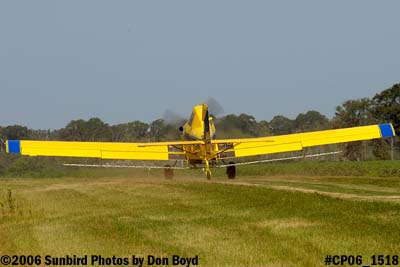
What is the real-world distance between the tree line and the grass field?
20.2m

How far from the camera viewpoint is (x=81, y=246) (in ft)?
36.4

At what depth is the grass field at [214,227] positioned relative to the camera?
10.2 meters

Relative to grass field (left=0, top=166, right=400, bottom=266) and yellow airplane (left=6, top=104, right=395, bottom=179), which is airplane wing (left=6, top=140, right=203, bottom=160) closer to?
yellow airplane (left=6, top=104, right=395, bottom=179)

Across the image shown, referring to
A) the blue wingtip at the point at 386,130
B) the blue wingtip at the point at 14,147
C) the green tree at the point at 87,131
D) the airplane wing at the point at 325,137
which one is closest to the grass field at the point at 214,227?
the blue wingtip at the point at 14,147

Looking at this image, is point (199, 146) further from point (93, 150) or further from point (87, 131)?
point (87, 131)

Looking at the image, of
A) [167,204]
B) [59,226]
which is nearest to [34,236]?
[59,226]

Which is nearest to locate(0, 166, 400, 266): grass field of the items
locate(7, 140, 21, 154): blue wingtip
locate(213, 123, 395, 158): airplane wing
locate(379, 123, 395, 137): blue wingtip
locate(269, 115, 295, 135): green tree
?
locate(7, 140, 21, 154): blue wingtip

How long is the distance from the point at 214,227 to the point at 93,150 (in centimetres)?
2196

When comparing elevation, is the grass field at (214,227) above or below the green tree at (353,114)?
below

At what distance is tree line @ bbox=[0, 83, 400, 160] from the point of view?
45319 mm

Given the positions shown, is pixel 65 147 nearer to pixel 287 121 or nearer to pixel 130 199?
pixel 130 199

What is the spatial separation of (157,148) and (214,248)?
26167 millimetres

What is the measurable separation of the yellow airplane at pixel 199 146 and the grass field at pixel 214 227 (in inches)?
512

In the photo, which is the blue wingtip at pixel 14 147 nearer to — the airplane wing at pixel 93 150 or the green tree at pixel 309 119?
the airplane wing at pixel 93 150
